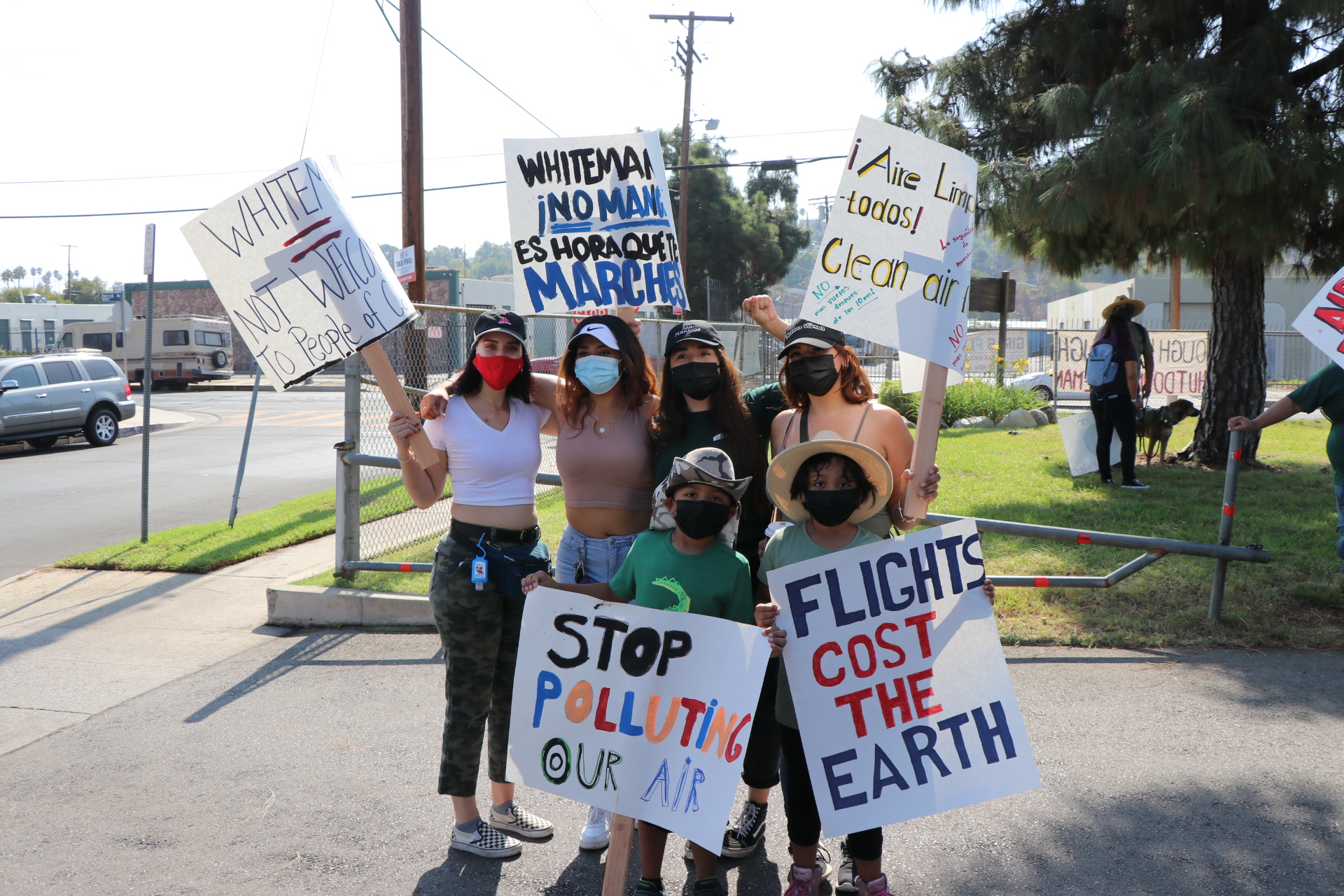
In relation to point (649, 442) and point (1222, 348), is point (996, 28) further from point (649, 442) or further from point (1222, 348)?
point (649, 442)

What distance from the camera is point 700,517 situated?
2906 millimetres

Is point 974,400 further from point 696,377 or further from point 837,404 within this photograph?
point 696,377

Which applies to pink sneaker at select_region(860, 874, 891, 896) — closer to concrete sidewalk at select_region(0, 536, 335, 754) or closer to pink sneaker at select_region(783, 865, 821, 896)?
pink sneaker at select_region(783, 865, 821, 896)

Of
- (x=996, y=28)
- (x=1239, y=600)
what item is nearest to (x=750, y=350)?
(x=996, y=28)

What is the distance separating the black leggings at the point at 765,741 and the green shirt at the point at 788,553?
48 mm

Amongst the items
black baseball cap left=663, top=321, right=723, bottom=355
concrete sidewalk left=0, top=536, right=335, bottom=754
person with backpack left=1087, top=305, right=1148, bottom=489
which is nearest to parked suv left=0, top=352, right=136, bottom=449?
concrete sidewalk left=0, top=536, right=335, bottom=754

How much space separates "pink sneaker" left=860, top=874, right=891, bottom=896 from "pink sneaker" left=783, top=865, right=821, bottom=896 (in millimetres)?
34

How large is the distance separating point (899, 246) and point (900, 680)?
1.47m

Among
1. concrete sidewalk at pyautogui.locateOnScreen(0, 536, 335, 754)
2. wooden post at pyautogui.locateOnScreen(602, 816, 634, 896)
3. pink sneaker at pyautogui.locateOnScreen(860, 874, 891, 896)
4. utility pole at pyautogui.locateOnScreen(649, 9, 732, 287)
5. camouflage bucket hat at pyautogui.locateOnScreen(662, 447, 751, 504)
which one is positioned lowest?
concrete sidewalk at pyautogui.locateOnScreen(0, 536, 335, 754)

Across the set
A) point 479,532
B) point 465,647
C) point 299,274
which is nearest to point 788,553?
point 479,532

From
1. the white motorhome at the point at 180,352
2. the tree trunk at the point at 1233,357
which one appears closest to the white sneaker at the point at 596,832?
the tree trunk at the point at 1233,357

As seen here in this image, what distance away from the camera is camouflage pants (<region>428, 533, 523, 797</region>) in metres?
3.33

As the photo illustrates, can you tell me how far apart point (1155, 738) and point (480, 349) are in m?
3.36

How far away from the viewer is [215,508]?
428 inches
